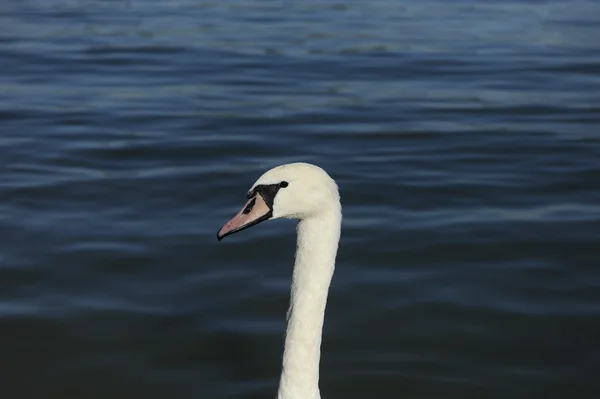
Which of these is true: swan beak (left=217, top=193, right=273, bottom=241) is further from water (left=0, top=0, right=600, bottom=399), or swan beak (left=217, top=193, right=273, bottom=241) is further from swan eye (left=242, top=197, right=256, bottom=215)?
water (left=0, top=0, right=600, bottom=399)

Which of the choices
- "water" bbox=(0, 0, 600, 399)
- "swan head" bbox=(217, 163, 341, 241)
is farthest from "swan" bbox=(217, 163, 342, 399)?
"water" bbox=(0, 0, 600, 399)

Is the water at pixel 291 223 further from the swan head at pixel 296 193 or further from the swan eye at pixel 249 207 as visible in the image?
the swan head at pixel 296 193

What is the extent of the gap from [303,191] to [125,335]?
239 centimetres

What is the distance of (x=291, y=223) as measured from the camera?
8.35 metres

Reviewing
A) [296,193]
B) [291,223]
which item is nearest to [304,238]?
[296,193]

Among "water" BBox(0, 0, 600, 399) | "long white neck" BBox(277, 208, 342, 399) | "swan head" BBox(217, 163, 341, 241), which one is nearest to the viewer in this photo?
"swan head" BBox(217, 163, 341, 241)

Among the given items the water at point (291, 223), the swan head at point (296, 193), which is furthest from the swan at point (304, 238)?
the water at point (291, 223)

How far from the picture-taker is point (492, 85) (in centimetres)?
1288

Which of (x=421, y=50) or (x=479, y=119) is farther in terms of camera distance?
(x=421, y=50)

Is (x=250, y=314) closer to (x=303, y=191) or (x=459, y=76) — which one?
(x=303, y=191)

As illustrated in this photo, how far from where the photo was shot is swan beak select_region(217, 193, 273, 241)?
184 inches

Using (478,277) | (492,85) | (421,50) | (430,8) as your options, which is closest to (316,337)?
(478,277)

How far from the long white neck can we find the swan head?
100 mm

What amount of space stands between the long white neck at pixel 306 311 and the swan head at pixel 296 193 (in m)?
0.10
